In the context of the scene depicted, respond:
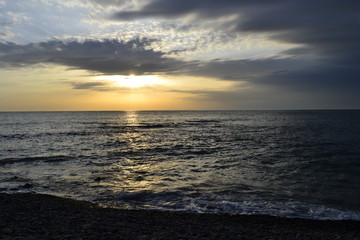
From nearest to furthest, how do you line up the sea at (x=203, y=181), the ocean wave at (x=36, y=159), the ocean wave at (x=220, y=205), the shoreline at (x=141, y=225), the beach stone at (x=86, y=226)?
the shoreline at (x=141, y=225) → the beach stone at (x=86, y=226) → the ocean wave at (x=220, y=205) → the sea at (x=203, y=181) → the ocean wave at (x=36, y=159)

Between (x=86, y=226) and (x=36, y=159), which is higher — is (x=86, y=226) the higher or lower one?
the higher one

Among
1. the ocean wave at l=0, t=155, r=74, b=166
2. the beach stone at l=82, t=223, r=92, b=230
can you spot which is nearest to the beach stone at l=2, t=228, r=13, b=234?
the beach stone at l=82, t=223, r=92, b=230

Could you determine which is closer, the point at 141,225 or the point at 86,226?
the point at 86,226

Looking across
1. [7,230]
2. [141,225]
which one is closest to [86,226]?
[141,225]

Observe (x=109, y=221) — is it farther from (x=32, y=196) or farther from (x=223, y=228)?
(x=32, y=196)

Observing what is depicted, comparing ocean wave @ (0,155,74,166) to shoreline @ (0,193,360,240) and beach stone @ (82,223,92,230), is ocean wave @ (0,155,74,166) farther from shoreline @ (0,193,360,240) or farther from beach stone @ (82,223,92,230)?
beach stone @ (82,223,92,230)

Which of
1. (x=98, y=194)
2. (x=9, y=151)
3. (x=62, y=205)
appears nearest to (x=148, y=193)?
(x=98, y=194)

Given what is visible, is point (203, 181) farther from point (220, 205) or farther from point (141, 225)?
point (141, 225)

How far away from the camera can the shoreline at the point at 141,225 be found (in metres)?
8.69

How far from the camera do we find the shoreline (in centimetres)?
869

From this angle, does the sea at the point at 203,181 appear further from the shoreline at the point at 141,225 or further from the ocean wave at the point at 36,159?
the shoreline at the point at 141,225

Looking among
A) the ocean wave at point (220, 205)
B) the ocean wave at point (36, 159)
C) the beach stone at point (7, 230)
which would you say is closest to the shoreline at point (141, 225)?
the beach stone at point (7, 230)

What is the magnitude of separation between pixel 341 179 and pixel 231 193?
9.27 metres

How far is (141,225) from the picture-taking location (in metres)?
9.83
